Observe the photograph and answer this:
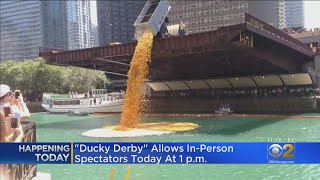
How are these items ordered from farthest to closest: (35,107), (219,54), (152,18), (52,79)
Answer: (52,79), (35,107), (219,54), (152,18)

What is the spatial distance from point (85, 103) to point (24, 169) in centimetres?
6303

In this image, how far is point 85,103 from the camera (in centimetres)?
7244

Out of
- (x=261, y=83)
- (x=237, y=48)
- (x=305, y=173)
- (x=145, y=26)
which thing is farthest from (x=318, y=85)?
(x=305, y=173)

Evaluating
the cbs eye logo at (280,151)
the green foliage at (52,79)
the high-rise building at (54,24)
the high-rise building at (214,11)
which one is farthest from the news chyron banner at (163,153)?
the high-rise building at (54,24)

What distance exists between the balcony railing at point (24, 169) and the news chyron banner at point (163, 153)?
0.69m

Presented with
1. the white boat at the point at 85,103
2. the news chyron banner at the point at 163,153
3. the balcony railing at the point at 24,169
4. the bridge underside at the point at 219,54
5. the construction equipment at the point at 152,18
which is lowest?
the white boat at the point at 85,103

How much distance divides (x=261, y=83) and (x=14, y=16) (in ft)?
464

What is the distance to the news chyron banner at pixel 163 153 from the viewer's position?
24.2 ft

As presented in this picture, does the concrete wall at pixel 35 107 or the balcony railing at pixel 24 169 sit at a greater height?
the balcony railing at pixel 24 169

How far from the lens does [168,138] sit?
28.1 metres

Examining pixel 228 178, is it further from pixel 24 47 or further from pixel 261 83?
pixel 24 47

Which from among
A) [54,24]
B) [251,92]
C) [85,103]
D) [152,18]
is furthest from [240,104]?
[54,24]

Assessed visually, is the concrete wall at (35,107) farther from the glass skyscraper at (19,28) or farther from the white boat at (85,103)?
the glass skyscraper at (19,28)

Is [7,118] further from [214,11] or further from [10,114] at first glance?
[214,11]
